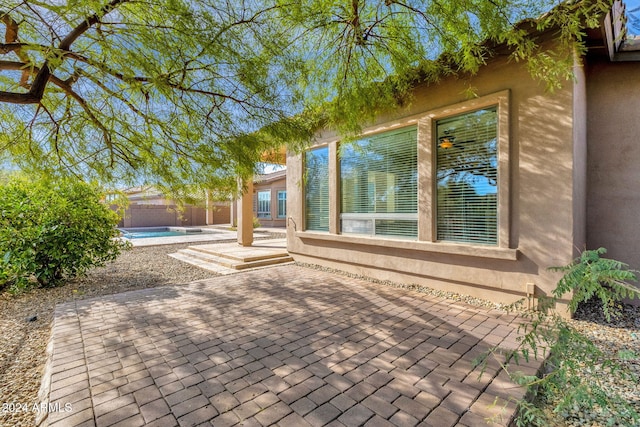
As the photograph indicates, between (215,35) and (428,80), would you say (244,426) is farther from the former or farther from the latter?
(428,80)

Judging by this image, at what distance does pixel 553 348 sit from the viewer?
2117 millimetres

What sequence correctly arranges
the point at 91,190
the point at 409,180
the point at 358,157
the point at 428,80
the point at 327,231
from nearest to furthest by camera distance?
the point at 428,80 → the point at 409,180 → the point at 91,190 → the point at 358,157 → the point at 327,231

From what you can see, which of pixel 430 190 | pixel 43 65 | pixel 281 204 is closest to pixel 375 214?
pixel 430 190

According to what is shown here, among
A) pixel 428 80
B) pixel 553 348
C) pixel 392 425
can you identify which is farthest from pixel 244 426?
pixel 428 80

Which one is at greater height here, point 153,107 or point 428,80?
point 428,80

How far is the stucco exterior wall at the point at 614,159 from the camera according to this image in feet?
15.8

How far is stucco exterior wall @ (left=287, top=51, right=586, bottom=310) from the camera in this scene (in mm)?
4277

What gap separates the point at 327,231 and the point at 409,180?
280cm

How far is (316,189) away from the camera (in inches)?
331

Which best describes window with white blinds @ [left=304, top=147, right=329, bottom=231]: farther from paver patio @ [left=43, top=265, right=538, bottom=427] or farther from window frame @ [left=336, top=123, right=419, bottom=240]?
paver patio @ [left=43, top=265, right=538, bottom=427]

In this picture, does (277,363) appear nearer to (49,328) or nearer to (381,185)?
(49,328)

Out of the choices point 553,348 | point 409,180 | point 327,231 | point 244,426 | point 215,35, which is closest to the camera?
point 553,348

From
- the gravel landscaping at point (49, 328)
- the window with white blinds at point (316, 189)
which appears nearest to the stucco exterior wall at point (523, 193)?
the gravel landscaping at point (49, 328)

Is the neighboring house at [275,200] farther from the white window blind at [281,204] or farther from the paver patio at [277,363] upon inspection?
the paver patio at [277,363]
